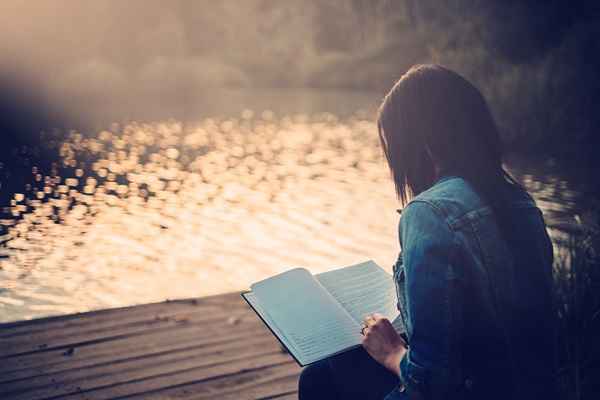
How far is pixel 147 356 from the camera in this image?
2.98 meters

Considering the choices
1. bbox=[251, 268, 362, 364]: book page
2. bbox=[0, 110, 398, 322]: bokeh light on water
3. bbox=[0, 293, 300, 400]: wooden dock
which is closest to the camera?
bbox=[251, 268, 362, 364]: book page

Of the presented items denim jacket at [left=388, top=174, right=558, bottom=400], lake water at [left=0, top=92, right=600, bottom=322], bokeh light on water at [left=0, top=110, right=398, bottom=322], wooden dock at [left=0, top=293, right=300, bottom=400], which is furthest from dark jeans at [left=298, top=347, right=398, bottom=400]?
bokeh light on water at [left=0, top=110, right=398, bottom=322]

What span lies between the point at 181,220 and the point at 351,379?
19.6 feet

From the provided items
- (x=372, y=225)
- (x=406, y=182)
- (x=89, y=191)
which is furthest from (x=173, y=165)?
(x=406, y=182)

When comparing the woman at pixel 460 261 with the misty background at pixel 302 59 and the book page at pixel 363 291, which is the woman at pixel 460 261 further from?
the misty background at pixel 302 59

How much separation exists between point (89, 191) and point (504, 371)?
804cm

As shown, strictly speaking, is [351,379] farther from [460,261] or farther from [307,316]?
[460,261]

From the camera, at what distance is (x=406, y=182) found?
1433mm

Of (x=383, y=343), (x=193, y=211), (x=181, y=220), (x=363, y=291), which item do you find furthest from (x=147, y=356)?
(x=193, y=211)

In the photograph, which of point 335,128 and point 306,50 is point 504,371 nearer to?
point 335,128

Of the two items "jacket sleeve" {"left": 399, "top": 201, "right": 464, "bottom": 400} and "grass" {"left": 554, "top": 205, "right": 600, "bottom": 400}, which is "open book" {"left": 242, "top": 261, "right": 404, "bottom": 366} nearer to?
"jacket sleeve" {"left": 399, "top": 201, "right": 464, "bottom": 400}

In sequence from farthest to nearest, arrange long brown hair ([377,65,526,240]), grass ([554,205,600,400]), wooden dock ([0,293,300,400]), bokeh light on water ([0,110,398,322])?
1. bokeh light on water ([0,110,398,322])
2. wooden dock ([0,293,300,400])
3. grass ([554,205,600,400])
4. long brown hair ([377,65,526,240])

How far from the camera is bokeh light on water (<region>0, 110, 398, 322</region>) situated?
5.11 m

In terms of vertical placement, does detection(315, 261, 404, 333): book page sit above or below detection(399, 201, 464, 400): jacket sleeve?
below
